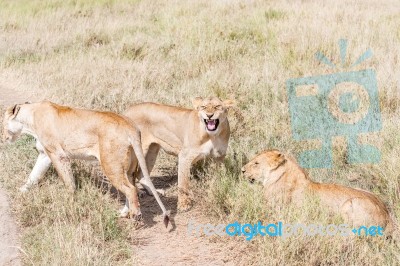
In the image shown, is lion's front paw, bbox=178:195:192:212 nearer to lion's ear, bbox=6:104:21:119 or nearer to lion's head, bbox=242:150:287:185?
lion's head, bbox=242:150:287:185

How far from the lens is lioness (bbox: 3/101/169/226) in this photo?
5.39m

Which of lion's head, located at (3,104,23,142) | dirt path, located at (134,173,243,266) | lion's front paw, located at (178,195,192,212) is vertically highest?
lion's head, located at (3,104,23,142)

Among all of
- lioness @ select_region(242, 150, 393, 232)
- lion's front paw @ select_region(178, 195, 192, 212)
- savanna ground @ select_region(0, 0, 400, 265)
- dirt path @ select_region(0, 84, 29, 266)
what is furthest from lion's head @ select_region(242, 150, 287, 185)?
dirt path @ select_region(0, 84, 29, 266)

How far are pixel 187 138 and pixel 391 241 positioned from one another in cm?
220

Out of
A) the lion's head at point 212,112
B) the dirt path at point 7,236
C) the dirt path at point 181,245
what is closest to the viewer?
the dirt path at point 7,236

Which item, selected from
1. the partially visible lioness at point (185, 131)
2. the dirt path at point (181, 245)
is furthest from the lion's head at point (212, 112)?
the dirt path at point (181, 245)

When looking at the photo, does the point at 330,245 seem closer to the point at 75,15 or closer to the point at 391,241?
the point at 391,241

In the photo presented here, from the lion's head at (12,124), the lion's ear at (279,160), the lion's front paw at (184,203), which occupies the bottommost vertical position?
the lion's front paw at (184,203)

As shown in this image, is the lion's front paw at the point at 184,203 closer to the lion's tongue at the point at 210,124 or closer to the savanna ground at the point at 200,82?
the savanna ground at the point at 200,82

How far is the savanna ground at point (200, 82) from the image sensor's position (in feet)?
15.3

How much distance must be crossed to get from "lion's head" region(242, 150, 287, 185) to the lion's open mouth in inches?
20.1

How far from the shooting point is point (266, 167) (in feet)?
17.6

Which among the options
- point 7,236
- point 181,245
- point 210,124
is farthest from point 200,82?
point 7,236

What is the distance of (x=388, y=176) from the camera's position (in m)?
5.68
